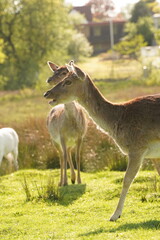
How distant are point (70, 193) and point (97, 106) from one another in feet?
8.29

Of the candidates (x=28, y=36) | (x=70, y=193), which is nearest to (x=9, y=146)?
(x=70, y=193)

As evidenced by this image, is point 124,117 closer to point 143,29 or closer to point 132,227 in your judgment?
point 132,227

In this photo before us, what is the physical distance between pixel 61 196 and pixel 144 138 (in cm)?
239

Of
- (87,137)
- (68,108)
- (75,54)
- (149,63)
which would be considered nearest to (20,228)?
(68,108)

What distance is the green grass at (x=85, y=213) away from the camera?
6.48 m

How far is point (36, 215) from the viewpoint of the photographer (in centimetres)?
786

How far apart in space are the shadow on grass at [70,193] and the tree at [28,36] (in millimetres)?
34350

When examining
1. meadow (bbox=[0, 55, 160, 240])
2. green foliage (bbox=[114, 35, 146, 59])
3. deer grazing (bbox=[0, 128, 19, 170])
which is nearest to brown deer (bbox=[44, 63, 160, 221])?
meadow (bbox=[0, 55, 160, 240])

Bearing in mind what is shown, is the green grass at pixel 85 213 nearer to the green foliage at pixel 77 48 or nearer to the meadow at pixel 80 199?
the meadow at pixel 80 199

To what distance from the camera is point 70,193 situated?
31.1ft

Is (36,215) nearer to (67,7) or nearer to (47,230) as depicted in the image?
(47,230)

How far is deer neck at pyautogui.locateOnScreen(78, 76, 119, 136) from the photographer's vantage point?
7434 millimetres

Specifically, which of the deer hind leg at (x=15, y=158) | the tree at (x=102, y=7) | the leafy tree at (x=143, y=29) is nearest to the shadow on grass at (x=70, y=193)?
the deer hind leg at (x=15, y=158)

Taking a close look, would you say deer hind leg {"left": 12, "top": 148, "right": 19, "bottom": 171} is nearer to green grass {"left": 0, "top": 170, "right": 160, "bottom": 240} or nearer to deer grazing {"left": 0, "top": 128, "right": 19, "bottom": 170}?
deer grazing {"left": 0, "top": 128, "right": 19, "bottom": 170}
